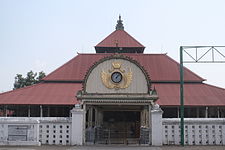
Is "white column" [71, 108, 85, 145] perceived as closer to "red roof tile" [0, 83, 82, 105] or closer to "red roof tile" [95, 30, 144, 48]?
"red roof tile" [0, 83, 82, 105]

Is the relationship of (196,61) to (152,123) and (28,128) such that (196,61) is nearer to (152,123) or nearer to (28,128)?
(152,123)

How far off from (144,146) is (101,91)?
403cm

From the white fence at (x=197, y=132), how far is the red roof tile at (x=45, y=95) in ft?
38.8

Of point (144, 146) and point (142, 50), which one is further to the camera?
point (142, 50)

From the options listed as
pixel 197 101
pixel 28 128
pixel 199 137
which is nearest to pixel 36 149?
pixel 28 128

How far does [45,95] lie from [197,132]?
1600 centimetres

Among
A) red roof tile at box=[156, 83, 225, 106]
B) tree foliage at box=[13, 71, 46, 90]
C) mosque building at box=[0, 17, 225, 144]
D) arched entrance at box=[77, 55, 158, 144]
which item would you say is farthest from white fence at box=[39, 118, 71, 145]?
tree foliage at box=[13, 71, 46, 90]

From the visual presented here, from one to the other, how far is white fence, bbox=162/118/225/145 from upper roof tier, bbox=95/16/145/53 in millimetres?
19914

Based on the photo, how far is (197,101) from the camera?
3002 cm

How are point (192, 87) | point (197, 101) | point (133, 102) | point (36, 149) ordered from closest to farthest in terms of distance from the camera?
point (36, 149)
point (133, 102)
point (197, 101)
point (192, 87)

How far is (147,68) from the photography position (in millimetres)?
35656

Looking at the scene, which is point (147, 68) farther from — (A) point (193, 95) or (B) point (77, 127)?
(B) point (77, 127)

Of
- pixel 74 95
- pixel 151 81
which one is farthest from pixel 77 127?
pixel 151 81

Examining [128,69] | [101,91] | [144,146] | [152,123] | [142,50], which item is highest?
[142,50]
